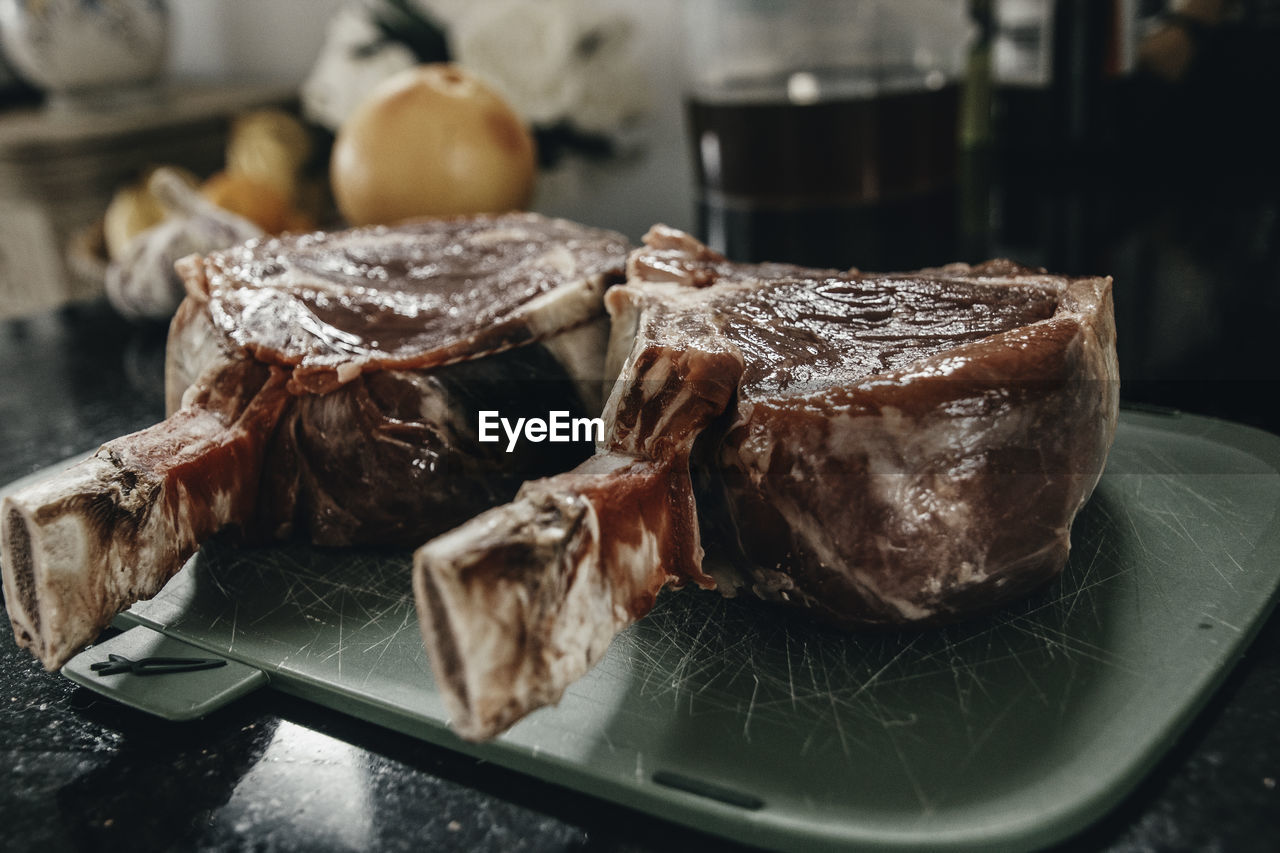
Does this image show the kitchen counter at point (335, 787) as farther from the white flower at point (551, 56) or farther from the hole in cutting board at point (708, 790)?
the white flower at point (551, 56)

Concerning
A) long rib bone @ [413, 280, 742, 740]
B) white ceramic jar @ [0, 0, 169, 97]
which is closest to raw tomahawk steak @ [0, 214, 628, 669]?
long rib bone @ [413, 280, 742, 740]

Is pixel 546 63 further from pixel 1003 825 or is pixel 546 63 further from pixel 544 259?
pixel 1003 825

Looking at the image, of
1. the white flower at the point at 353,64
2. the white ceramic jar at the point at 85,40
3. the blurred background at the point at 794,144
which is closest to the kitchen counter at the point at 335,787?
the blurred background at the point at 794,144

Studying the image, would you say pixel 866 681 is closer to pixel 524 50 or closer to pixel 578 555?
pixel 578 555

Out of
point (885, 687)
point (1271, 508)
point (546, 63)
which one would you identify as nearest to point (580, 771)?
point (885, 687)

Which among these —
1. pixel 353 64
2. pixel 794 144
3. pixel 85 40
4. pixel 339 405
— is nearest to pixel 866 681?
pixel 339 405

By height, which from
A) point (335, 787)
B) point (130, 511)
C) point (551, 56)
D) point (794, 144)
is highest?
point (551, 56)

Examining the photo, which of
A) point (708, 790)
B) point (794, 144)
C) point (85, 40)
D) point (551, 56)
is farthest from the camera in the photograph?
point (85, 40)

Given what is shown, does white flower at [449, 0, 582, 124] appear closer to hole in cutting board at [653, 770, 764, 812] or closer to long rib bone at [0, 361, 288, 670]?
long rib bone at [0, 361, 288, 670]
